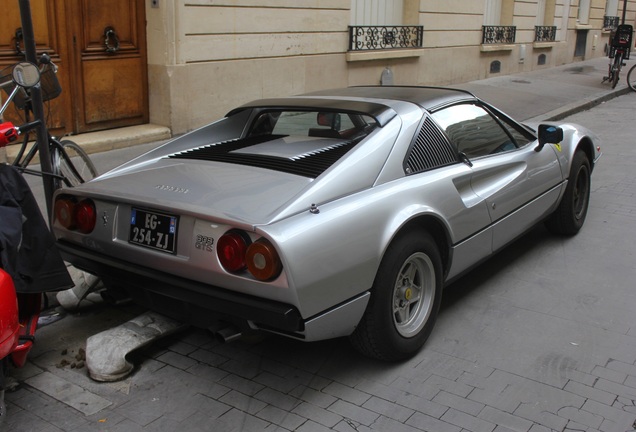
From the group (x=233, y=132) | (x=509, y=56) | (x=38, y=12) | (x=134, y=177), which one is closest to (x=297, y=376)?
(x=134, y=177)

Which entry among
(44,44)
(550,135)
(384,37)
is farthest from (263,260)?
(384,37)

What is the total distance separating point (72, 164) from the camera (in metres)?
5.68

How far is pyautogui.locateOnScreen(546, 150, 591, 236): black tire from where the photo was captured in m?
5.87

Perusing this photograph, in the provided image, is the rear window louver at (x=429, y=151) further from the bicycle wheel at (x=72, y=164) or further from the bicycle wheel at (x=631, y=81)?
the bicycle wheel at (x=631, y=81)

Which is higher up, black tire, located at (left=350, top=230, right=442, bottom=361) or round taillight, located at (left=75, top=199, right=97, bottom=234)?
round taillight, located at (left=75, top=199, right=97, bottom=234)

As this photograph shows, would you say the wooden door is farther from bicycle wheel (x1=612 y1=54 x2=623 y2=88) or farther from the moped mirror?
bicycle wheel (x1=612 y1=54 x2=623 y2=88)

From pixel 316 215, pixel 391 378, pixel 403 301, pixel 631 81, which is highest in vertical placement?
pixel 316 215

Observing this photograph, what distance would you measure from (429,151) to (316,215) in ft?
3.97

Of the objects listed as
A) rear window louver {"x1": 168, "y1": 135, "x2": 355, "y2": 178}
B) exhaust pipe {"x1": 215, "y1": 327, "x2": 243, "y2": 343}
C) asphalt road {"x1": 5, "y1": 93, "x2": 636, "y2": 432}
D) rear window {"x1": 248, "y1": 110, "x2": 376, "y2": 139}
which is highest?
rear window {"x1": 248, "y1": 110, "x2": 376, "y2": 139}

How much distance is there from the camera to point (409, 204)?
12.5 ft

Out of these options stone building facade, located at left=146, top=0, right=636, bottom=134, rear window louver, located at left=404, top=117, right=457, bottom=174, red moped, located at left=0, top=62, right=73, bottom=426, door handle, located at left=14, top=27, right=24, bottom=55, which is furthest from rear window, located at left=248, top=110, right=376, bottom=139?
stone building facade, located at left=146, top=0, right=636, bottom=134

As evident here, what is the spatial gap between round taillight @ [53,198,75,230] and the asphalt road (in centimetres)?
73

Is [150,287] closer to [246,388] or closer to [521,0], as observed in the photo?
[246,388]

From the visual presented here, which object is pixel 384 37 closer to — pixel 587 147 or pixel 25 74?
pixel 587 147
